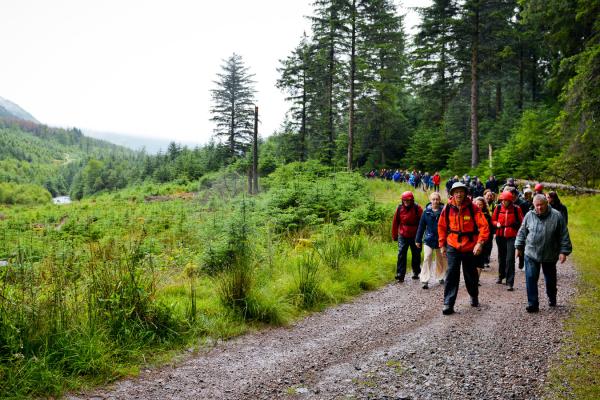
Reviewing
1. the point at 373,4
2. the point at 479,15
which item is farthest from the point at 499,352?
the point at 479,15

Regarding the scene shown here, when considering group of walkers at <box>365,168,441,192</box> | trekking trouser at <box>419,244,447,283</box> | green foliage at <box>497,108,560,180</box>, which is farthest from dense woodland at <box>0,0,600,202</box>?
trekking trouser at <box>419,244,447,283</box>

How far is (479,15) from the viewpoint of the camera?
90.2 ft

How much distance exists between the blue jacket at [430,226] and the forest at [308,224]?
4.18 ft

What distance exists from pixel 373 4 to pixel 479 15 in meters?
7.42

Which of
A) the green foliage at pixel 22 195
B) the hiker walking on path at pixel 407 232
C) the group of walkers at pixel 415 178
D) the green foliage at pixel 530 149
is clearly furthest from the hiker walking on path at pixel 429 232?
the green foliage at pixel 22 195

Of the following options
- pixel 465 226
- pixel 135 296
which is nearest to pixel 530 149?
pixel 465 226

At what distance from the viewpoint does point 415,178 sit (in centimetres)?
3103

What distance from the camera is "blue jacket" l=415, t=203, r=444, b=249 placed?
853 centimetres

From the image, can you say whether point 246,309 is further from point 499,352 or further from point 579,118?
point 579,118

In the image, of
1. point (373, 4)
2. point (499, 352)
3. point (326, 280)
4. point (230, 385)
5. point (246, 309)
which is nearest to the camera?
point (230, 385)

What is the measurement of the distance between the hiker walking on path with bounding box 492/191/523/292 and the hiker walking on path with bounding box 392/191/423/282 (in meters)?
1.65

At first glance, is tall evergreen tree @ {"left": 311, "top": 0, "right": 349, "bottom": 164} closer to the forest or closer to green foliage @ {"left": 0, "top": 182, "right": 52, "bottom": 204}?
the forest

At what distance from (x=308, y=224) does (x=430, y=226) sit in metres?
5.64

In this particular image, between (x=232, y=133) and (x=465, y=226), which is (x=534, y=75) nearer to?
(x=232, y=133)
